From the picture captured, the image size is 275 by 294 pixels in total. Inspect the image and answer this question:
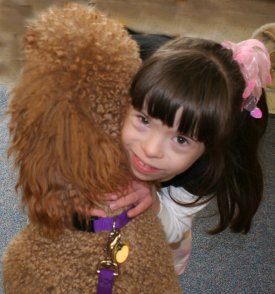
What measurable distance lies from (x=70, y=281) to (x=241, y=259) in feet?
2.71

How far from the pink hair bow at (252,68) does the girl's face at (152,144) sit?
0.41 ft

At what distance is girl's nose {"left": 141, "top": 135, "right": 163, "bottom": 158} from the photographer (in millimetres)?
705

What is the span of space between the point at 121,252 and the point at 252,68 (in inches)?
15.1

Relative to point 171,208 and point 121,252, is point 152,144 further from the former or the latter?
point 171,208

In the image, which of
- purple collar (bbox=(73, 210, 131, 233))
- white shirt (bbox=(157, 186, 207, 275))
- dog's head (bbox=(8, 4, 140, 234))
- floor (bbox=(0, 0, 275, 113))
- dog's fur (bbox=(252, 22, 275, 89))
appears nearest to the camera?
dog's head (bbox=(8, 4, 140, 234))

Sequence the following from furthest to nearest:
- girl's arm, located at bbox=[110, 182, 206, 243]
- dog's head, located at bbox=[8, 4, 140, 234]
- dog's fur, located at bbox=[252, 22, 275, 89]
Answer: dog's fur, located at bbox=[252, 22, 275, 89], girl's arm, located at bbox=[110, 182, 206, 243], dog's head, located at bbox=[8, 4, 140, 234]

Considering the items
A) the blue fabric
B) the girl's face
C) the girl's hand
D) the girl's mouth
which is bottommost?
the blue fabric

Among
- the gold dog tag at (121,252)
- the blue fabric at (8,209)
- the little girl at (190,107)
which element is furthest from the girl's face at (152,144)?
the blue fabric at (8,209)

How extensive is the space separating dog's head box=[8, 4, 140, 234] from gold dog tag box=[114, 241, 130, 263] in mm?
105

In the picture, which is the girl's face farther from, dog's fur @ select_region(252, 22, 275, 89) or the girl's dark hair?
dog's fur @ select_region(252, 22, 275, 89)

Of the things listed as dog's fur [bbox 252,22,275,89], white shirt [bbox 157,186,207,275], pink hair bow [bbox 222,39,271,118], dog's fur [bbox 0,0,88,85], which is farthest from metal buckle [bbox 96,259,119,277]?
dog's fur [bbox 252,22,275,89]

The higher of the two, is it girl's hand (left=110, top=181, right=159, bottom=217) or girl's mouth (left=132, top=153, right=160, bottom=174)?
girl's mouth (left=132, top=153, right=160, bottom=174)

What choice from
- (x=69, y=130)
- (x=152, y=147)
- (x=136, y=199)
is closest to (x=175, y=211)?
(x=136, y=199)

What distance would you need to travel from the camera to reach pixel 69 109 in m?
0.64
